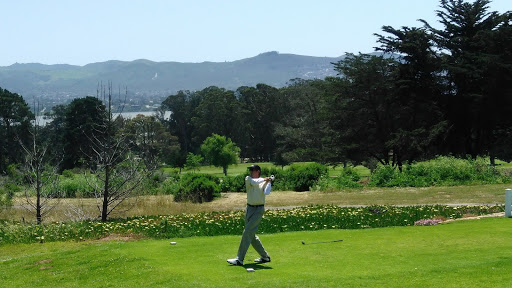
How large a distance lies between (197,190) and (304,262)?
25.6 metres

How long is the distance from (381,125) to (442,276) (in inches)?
1775

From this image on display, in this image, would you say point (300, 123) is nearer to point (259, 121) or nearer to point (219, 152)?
point (259, 121)

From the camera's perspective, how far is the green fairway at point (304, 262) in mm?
11078

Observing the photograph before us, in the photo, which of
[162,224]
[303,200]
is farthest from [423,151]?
[162,224]

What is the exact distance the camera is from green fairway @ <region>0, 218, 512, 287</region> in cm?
1108

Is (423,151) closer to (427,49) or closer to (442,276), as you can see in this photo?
(427,49)

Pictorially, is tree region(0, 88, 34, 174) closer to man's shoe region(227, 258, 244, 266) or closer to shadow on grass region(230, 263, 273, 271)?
man's shoe region(227, 258, 244, 266)

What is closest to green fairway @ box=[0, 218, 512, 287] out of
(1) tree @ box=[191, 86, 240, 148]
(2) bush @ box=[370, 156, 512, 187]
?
(2) bush @ box=[370, 156, 512, 187]

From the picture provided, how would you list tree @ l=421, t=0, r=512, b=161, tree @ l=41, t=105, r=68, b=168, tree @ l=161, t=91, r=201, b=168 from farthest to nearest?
tree @ l=161, t=91, r=201, b=168 → tree @ l=41, t=105, r=68, b=168 → tree @ l=421, t=0, r=512, b=161

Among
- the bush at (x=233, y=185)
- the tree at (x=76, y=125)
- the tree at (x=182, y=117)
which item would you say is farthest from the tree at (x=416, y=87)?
the tree at (x=182, y=117)

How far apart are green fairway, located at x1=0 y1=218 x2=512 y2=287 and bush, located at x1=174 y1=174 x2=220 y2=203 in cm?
2016

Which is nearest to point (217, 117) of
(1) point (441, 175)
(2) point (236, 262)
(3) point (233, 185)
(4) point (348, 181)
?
(3) point (233, 185)

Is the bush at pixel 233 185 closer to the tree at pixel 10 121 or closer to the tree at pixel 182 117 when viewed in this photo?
the tree at pixel 10 121

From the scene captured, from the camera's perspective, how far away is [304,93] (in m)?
105
